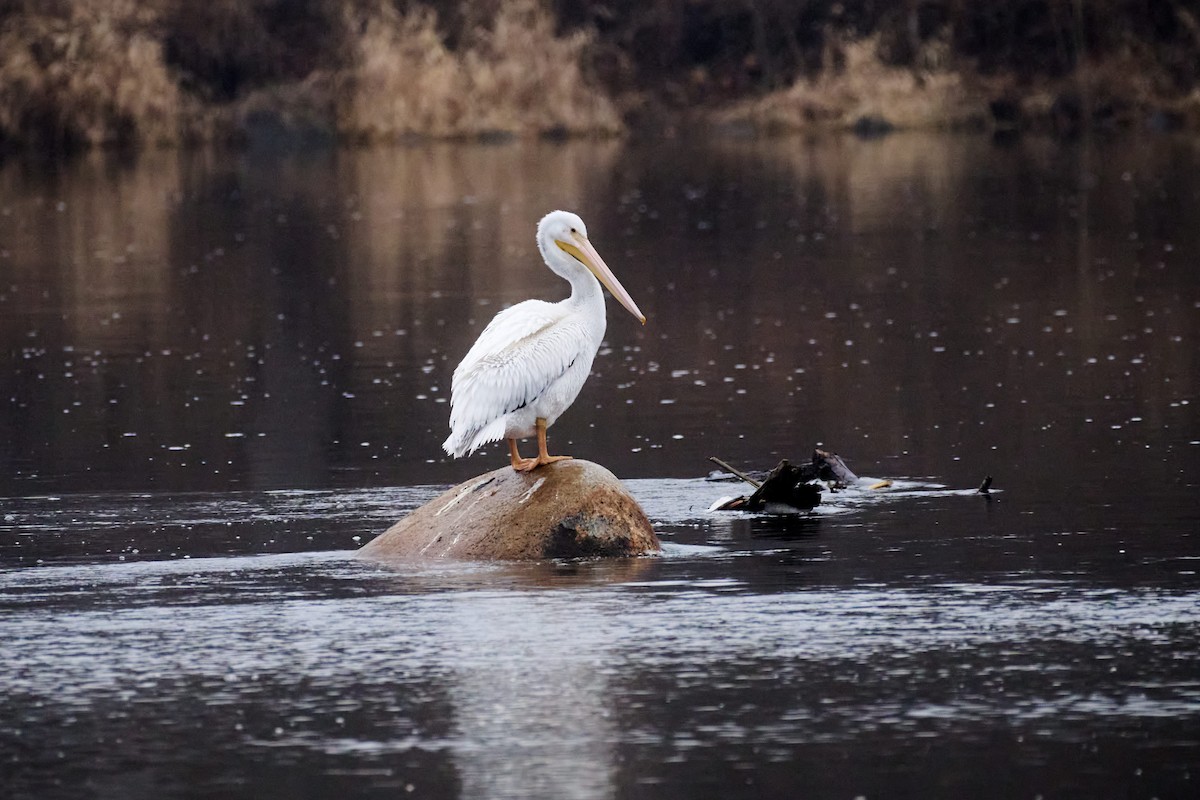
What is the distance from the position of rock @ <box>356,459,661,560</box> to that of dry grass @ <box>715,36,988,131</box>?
3311cm

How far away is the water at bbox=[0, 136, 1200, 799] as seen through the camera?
737 centimetres

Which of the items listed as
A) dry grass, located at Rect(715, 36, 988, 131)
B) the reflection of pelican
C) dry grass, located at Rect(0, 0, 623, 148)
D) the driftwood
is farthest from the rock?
dry grass, located at Rect(715, 36, 988, 131)

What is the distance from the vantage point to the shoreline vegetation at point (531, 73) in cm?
4184

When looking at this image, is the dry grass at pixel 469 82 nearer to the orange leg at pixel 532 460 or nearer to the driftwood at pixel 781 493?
the driftwood at pixel 781 493

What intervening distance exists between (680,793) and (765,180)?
1071 inches

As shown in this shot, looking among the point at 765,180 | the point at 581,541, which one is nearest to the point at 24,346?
the point at 581,541

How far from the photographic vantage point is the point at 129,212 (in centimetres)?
3108

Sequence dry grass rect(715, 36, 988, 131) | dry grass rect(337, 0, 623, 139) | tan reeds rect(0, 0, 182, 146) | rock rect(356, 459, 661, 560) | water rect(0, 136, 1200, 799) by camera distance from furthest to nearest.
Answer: dry grass rect(715, 36, 988, 131), dry grass rect(337, 0, 623, 139), tan reeds rect(0, 0, 182, 146), rock rect(356, 459, 661, 560), water rect(0, 136, 1200, 799)

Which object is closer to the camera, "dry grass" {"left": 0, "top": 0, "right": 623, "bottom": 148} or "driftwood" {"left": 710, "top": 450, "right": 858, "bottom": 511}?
"driftwood" {"left": 710, "top": 450, "right": 858, "bottom": 511}

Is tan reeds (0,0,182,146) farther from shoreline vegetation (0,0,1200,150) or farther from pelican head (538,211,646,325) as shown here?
pelican head (538,211,646,325)

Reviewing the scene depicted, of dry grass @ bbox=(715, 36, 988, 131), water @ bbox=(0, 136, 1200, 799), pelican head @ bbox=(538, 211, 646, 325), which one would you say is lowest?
water @ bbox=(0, 136, 1200, 799)

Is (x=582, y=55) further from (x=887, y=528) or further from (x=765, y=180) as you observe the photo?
(x=887, y=528)

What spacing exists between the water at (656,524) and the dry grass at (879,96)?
16.5 meters

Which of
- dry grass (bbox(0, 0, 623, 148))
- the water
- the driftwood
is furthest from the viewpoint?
dry grass (bbox(0, 0, 623, 148))
